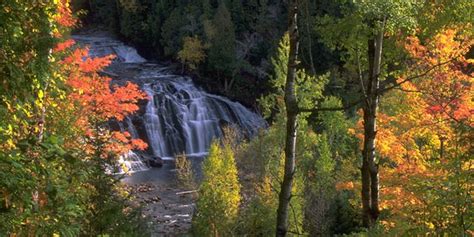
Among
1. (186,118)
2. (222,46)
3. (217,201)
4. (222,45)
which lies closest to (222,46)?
(222,46)

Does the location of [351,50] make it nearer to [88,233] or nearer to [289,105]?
[289,105]

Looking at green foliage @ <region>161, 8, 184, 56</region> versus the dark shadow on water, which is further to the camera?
green foliage @ <region>161, 8, 184, 56</region>

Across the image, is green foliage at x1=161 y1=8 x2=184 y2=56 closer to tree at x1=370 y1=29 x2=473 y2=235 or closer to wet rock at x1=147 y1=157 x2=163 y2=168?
wet rock at x1=147 y1=157 x2=163 y2=168

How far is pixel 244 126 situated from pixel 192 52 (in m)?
10.5

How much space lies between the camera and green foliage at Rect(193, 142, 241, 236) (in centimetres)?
1619

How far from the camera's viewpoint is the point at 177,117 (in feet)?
121

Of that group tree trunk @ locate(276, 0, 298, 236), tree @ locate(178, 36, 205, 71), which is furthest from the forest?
tree @ locate(178, 36, 205, 71)

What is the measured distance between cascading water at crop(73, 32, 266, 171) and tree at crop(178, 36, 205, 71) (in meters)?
1.96

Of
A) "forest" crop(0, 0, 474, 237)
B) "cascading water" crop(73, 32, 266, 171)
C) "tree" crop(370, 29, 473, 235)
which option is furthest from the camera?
"cascading water" crop(73, 32, 266, 171)

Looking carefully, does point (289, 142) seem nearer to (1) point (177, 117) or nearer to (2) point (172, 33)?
(1) point (177, 117)

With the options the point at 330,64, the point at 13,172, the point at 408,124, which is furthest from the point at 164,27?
the point at 13,172

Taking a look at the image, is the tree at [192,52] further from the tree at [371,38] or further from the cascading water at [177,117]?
the tree at [371,38]

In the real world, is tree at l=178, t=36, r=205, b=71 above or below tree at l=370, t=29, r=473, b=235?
above

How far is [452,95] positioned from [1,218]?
11637 mm
